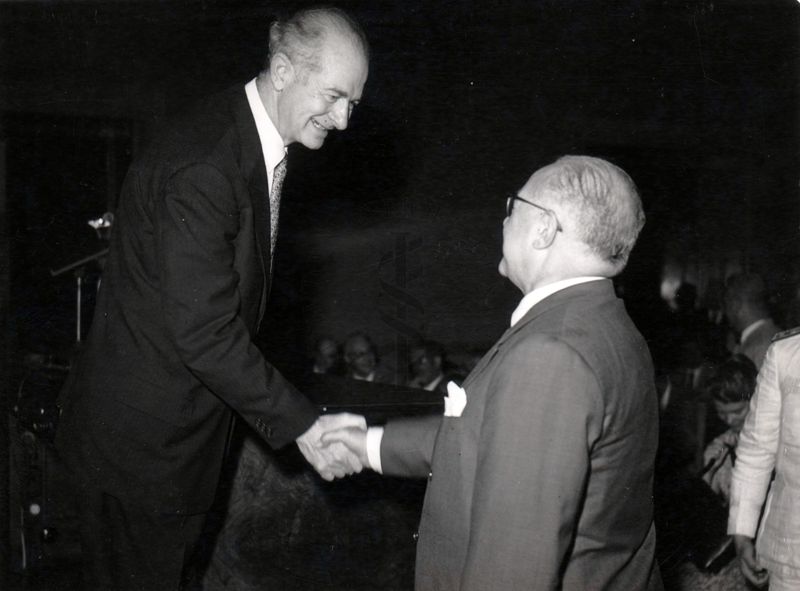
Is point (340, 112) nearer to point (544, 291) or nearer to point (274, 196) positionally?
point (274, 196)

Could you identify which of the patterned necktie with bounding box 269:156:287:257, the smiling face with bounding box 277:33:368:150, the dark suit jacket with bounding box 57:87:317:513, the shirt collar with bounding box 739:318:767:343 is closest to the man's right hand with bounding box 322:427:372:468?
the dark suit jacket with bounding box 57:87:317:513

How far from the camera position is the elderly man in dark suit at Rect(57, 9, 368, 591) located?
199cm

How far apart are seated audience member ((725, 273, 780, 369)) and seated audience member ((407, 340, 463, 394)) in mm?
2131

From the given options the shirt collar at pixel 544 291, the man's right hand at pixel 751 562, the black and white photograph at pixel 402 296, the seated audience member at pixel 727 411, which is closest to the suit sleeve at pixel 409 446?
the black and white photograph at pixel 402 296

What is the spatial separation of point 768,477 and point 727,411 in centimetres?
181

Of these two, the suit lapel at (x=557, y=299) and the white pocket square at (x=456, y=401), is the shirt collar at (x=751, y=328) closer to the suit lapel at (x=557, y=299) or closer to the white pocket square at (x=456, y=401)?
the suit lapel at (x=557, y=299)

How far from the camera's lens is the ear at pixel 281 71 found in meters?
2.16

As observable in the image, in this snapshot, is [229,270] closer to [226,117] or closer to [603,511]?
[226,117]

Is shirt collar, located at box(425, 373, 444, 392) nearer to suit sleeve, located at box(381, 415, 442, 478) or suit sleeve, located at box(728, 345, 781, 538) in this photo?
suit sleeve, located at box(728, 345, 781, 538)

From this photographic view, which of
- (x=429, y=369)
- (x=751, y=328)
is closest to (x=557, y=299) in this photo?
(x=751, y=328)

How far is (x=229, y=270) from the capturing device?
2.03 m

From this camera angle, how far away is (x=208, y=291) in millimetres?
1990

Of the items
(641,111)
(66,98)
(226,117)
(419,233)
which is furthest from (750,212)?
(226,117)

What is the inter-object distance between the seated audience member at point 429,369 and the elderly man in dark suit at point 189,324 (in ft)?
12.8
